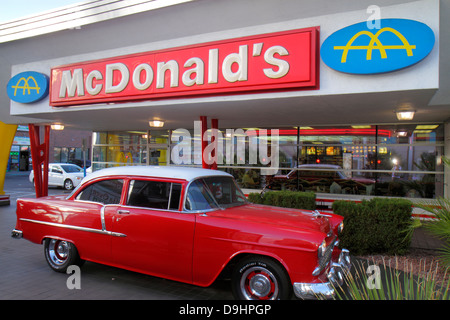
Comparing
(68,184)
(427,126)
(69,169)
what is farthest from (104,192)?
(69,169)

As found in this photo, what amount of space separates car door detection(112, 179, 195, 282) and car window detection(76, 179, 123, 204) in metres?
0.22

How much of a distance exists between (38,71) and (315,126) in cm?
870

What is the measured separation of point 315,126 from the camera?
37.6 ft

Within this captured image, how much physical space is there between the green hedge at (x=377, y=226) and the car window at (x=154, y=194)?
3.60m

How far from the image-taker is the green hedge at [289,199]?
7074mm

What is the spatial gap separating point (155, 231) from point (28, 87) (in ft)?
24.4

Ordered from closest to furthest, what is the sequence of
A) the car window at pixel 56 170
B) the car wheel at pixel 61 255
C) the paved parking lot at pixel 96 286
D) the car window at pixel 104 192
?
the paved parking lot at pixel 96 286
the car window at pixel 104 192
the car wheel at pixel 61 255
the car window at pixel 56 170

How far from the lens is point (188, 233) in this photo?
4285mm

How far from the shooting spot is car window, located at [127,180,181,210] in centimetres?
459

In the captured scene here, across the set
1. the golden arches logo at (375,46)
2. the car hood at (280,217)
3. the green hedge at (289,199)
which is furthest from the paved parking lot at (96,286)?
the golden arches logo at (375,46)

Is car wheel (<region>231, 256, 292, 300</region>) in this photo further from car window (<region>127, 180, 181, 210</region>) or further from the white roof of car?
the white roof of car

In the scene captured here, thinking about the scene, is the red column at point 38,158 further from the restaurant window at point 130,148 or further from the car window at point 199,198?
the car window at point 199,198
